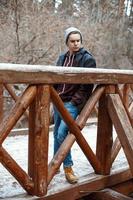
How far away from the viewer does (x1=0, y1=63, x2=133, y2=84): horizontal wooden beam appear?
3499 millimetres

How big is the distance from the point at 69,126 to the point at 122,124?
0.64 metres

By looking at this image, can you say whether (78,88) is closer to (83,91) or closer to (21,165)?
(83,91)

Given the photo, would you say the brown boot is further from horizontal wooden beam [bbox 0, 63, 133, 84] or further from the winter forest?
the winter forest

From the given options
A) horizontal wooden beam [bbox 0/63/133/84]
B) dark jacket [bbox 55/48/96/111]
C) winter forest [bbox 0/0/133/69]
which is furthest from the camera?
winter forest [bbox 0/0/133/69]

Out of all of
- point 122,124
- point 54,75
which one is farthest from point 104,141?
point 54,75

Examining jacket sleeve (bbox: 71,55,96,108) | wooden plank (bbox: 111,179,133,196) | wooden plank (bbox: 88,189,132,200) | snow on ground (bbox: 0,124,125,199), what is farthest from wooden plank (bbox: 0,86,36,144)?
wooden plank (bbox: 111,179,133,196)

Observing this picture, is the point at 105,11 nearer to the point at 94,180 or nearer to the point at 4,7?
the point at 4,7

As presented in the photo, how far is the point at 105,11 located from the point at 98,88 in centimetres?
2005

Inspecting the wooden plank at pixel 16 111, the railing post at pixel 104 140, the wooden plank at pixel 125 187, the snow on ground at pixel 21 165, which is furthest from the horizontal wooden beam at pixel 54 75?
the wooden plank at pixel 125 187

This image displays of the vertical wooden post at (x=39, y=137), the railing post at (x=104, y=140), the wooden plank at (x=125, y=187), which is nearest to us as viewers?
the vertical wooden post at (x=39, y=137)

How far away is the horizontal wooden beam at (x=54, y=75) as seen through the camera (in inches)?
138

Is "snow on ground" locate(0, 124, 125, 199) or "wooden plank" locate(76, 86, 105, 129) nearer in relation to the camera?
"snow on ground" locate(0, 124, 125, 199)

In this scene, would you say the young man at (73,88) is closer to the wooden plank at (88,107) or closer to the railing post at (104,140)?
the wooden plank at (88,107)

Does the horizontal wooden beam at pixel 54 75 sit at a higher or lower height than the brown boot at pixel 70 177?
higher
